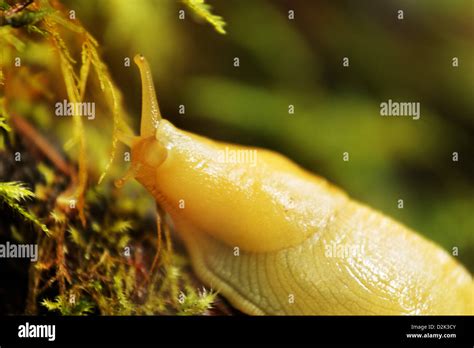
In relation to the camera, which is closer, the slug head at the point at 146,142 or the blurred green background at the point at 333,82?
the slug head at the point at 146,142

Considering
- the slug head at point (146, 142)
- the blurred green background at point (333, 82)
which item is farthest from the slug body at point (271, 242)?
the blurred green background at point (333, 82)

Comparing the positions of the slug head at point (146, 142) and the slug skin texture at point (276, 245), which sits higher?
the slug head at point (146, 142)

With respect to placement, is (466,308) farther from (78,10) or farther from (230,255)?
(78,10)

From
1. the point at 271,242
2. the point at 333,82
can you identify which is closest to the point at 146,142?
the point at 271,242

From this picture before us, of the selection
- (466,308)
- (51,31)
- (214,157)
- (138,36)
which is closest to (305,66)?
(214,157)

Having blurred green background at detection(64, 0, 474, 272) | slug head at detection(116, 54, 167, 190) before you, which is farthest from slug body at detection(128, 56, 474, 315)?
blurred green background at detection(64, 0, 474, 272)

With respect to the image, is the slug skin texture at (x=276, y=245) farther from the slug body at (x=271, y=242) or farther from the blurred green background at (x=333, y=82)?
the blurred green background at (x=333, y=82)

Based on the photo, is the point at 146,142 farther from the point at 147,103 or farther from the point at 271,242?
the point at 271,242

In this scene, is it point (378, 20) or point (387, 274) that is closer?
point (387, 274)
